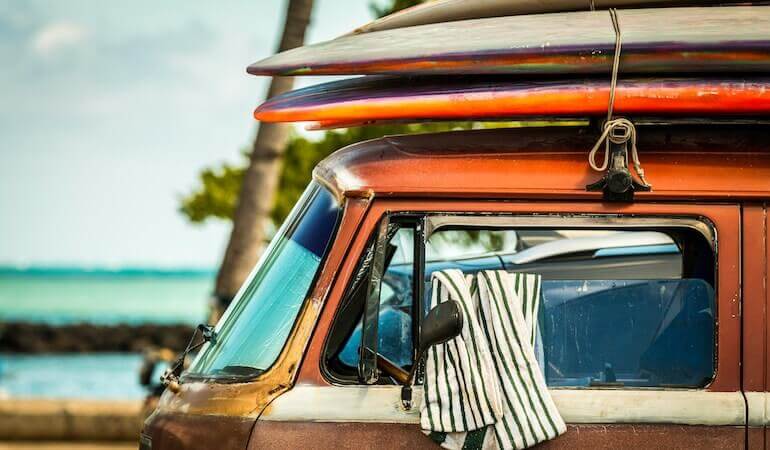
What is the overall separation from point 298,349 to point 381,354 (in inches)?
13.1

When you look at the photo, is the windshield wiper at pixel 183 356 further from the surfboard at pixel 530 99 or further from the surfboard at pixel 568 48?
the surfboard at pixel 568 48

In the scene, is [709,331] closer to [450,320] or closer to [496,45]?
[450,320]

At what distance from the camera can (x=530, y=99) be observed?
368cm

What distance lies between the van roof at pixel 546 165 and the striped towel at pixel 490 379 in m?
0.31

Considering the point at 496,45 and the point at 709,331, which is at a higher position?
the point at 496,45

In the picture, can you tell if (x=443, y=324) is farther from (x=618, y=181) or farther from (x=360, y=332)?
(x=618, y=181)

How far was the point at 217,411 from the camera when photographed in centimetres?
371

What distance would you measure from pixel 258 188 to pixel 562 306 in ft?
15.6

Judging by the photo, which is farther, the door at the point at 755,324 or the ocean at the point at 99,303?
the ocean at the point at 99,303

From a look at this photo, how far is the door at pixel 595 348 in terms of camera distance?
3533 mm

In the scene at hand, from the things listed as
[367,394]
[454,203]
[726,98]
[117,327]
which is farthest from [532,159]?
[117,327]

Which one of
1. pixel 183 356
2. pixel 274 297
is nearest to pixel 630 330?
pixel 274 297

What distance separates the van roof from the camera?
11.9 feet

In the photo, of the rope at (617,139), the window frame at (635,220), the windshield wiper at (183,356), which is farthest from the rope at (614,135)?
the windshield wiper at (183,356)
